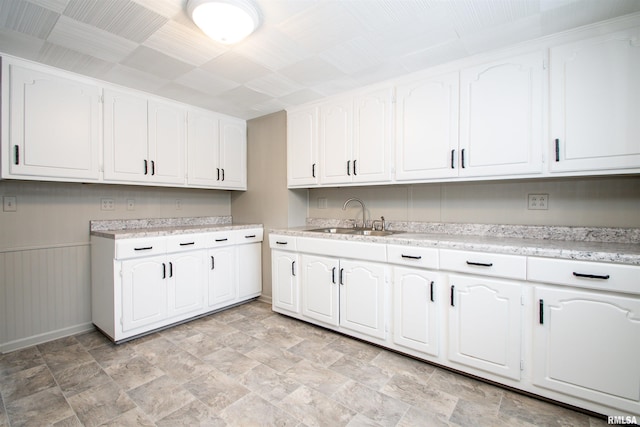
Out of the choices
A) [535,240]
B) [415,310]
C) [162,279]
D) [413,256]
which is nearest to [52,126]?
[162,279]

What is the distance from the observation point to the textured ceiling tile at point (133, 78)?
2348mm

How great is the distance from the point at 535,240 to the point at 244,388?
2.17m

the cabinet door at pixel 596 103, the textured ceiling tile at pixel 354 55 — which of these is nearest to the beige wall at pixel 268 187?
the textured ceiling tile at pixel 354 55

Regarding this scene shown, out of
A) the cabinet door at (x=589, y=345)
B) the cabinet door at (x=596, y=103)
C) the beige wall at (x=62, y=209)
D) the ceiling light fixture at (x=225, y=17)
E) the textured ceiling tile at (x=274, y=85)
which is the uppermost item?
the textured ceiling tile at (x=274, y=85)

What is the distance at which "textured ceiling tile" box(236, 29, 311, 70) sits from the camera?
6.31 feet

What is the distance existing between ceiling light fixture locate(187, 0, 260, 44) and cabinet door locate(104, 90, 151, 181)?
141 centimetres

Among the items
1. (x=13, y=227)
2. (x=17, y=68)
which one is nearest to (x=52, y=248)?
(x=13, y=227)

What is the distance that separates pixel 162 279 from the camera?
8.73ft

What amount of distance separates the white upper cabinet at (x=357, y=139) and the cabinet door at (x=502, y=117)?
611mm

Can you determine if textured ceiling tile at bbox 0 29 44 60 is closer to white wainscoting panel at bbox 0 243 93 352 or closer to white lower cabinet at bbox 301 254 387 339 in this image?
white wainscoting panel at bbox 0 243 93 352

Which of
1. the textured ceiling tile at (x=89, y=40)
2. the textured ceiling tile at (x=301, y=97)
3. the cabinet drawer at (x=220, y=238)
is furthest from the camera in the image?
the cabinet drawer at (x=220, y=238)

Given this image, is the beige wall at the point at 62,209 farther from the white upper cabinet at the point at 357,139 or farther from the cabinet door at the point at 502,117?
the cabinet door at the point at 502,117

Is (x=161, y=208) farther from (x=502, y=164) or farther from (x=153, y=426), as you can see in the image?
(x=502, y=164)

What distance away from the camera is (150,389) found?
1851 mm
